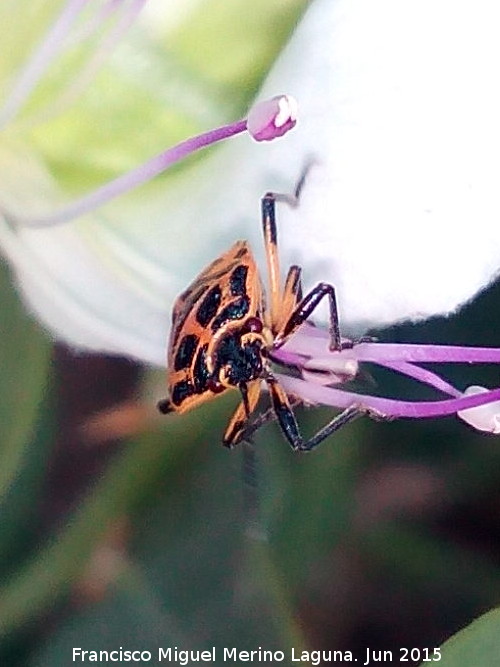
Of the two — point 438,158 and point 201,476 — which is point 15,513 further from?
point 438,158

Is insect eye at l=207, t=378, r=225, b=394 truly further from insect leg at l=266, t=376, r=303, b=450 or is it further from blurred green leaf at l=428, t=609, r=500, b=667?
blurred green leaf at l=428, t=609, r=500, b=667

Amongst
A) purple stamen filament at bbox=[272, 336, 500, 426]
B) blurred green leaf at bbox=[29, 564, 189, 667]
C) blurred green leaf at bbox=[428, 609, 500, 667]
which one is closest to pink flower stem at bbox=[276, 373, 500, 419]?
purple stamen filament at bbox=[272, 336, 500, 426]

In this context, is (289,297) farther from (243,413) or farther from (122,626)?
(122,626)

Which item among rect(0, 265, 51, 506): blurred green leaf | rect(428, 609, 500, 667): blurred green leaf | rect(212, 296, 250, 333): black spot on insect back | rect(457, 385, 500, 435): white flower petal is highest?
rect(0, 265, 51, 506): blurred green leaf

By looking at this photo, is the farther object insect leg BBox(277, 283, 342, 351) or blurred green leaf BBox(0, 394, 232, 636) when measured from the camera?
blurred green leaf BBox(0, 394, 232, 636)

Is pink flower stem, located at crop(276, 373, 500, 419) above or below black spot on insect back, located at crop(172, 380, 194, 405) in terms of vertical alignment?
below

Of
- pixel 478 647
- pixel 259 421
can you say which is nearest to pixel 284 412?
pixel 259 421

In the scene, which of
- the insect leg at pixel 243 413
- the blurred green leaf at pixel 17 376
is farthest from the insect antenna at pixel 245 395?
the blurred green leaf at pixel 17 376

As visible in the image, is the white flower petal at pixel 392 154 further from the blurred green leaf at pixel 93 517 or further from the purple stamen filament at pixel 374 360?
the blurred green leaf at pixel 93 517
